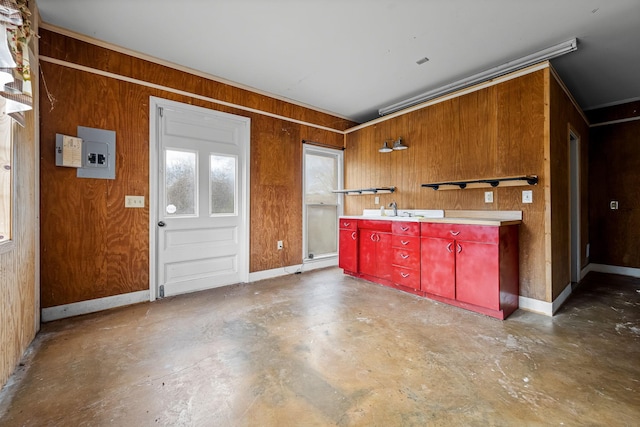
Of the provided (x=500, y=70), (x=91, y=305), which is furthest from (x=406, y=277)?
(x=91, y=305)

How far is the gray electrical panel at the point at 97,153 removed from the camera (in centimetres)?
271

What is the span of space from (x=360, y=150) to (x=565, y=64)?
2.77 meters

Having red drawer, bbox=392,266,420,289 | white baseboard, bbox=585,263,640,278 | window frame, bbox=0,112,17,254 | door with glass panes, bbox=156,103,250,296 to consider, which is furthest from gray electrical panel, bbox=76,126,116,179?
white baseboard, bbox=585,263,640,278

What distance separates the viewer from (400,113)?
405cm

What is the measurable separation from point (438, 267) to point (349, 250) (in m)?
1.40

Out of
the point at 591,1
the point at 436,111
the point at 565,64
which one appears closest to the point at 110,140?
the point at 436,111

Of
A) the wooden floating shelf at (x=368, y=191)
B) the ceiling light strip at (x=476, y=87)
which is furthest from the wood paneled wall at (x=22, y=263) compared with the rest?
the ceiling light strip at (x=476, y=87)

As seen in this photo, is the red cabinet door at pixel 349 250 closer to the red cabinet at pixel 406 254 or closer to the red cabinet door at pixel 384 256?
the red cabinet door at pixel 384 256

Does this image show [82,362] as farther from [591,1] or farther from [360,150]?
[591,1]

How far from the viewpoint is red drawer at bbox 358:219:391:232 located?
3.62 m

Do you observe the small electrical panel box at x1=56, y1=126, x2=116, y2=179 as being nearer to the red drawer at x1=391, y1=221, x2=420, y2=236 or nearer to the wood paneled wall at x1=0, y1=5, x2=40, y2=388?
the wood paneled wall at x1=0, y1=5, x2=40, y2=388

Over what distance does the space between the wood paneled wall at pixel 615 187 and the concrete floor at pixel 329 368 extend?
1.98 metres

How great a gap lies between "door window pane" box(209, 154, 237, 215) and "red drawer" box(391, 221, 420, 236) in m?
2.21

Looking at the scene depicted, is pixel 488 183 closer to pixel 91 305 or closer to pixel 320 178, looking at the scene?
pixel 320 178
